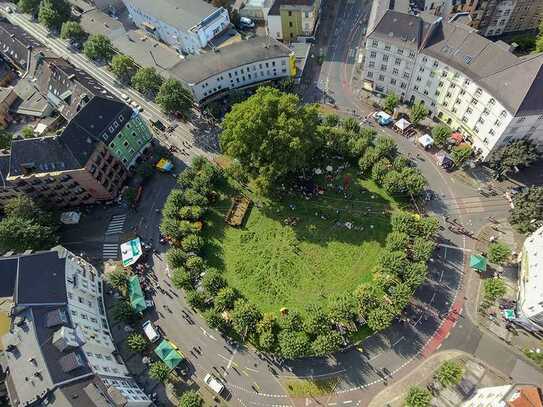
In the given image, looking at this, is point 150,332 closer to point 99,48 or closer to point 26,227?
point 26,227

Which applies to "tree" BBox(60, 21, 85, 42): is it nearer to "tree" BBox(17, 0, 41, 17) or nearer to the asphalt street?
"tree" BBox(17, 0, 41, 17)

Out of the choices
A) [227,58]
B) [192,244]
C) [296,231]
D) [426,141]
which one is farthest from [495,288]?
[227,58]

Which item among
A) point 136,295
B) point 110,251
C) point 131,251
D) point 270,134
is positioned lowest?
point 136,295

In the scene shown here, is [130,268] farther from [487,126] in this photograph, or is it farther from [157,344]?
[487,126]

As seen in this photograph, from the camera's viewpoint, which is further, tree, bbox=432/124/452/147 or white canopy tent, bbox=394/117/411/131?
white canopy tent, bbox=394/117/411/131

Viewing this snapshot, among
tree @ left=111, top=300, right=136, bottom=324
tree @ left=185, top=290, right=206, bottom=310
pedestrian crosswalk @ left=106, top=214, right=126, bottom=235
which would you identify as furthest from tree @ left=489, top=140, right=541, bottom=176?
pedestrian crosswalk @ left=106, top=214, right=126, bottom=235

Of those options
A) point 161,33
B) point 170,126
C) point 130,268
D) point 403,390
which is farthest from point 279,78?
point 403,390

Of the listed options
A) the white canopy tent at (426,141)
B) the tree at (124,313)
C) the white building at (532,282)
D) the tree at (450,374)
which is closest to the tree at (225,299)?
the tree at (124,313)
